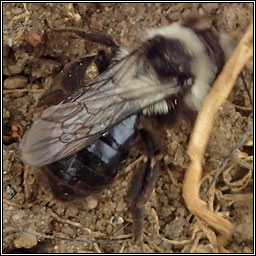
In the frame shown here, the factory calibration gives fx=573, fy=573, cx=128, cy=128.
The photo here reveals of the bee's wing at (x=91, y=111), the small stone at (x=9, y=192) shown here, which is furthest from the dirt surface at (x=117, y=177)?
the bee's wing at (x=91, y=111)

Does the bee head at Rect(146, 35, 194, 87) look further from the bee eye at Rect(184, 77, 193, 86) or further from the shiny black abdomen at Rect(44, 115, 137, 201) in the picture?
the shiny black abdomen at Rect(44, 115, 137, 201)

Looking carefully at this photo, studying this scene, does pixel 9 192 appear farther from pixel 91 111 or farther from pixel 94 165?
pixel 91 111

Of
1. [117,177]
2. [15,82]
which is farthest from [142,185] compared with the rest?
[15,82]

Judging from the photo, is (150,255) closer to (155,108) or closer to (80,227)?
(80,227)

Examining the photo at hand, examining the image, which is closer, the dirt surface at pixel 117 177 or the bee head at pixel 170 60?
the bee head at pixel 170 60

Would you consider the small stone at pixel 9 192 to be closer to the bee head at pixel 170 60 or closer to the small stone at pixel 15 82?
the small stone at pixel 15 82

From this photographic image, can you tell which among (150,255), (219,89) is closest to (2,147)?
(150,255)
